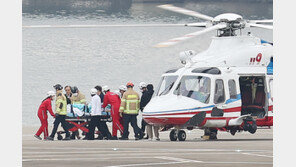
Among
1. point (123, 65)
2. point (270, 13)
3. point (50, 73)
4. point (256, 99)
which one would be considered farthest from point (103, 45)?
point (256, 99)

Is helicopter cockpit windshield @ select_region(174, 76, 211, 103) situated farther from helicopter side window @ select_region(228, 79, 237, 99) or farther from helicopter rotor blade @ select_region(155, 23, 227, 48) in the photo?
helicopter rotor blade @ select_region(155, 23, 227, 48)

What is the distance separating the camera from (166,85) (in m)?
19.4

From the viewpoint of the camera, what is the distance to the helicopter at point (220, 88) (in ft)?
61.6

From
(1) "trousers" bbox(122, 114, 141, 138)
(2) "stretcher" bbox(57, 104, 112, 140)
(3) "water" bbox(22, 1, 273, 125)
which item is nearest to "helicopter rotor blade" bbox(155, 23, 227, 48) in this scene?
(1) "trousers" bbox(122, 114, 141, 138)

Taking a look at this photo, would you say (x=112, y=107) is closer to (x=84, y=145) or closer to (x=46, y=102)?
(x=46, y=102)

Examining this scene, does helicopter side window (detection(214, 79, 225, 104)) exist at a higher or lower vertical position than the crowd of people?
higher

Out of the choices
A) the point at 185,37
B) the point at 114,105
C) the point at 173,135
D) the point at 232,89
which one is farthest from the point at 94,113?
the point at 185,37

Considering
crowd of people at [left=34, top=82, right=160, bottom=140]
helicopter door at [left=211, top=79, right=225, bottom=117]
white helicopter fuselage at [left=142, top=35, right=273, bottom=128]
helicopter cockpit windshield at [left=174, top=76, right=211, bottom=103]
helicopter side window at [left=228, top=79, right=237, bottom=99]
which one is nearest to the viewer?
white helicopter fuselage at [left=142, top=35, right=273, bottom=128]

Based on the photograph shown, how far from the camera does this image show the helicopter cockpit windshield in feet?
62.2

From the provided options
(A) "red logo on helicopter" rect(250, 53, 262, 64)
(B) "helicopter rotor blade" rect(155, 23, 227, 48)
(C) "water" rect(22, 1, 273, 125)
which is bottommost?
(C) "water" rect(22, 1, 273, 125)

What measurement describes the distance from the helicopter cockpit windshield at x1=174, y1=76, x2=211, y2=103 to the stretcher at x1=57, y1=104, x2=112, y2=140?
7.45 feet

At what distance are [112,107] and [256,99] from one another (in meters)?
3.75

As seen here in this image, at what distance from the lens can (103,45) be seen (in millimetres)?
78438
